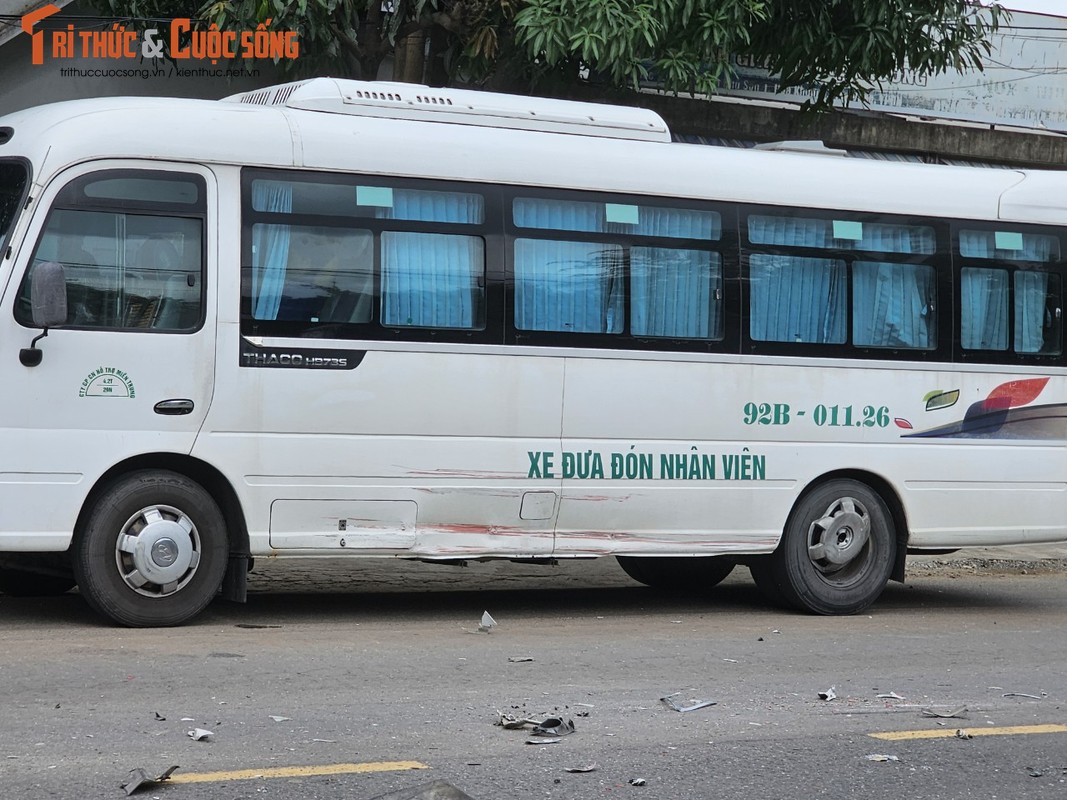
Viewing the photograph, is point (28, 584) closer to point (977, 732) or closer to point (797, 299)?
point (797, 299)

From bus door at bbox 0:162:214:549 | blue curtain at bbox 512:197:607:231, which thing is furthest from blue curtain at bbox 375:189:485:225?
bus door at bbox 0:162:214:549

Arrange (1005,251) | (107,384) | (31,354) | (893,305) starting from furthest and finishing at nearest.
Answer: (1005,251), (893,305), (107,384), (31,354)

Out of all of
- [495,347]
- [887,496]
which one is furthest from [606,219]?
[887,496]

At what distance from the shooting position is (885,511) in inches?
420

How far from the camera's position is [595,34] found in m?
12.2

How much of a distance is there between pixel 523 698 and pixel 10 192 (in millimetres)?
4067

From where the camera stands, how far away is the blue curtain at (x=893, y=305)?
34.5 ft

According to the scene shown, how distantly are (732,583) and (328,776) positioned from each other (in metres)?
7.43

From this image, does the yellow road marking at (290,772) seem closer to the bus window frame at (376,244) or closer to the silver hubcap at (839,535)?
the bus window frame at (376,244)

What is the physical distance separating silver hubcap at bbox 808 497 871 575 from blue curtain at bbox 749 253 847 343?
45.4 inches

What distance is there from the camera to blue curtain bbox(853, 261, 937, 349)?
10516 millimetres

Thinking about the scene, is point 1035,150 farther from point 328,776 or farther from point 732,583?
point 328,776

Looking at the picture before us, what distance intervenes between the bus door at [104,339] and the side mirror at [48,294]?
43 mm
